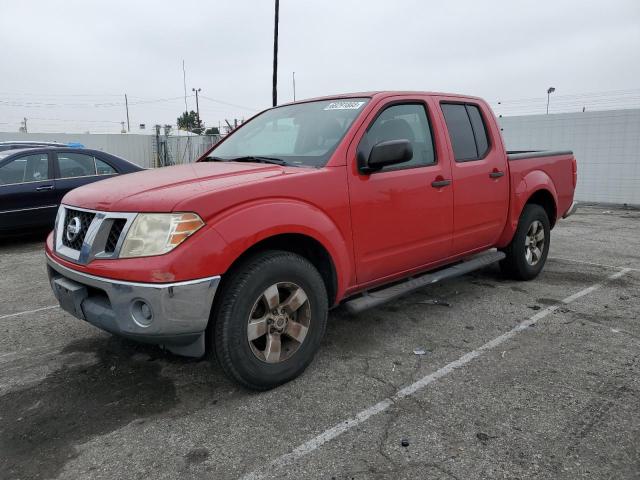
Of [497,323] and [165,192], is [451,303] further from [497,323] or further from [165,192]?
[165,192]

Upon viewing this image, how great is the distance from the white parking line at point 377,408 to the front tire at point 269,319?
1.77ft

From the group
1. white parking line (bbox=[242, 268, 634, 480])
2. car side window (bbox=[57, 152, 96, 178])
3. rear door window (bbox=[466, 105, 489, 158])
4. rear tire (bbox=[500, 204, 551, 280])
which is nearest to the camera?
white parking line (bbox=[242, 268, 634, 480])

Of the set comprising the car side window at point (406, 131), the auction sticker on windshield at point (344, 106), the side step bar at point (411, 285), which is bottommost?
the side step bar at point (411, 285)

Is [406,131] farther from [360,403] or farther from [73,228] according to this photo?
[73,228]

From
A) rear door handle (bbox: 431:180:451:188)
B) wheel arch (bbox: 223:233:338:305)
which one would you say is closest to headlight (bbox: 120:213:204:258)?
wheel arch (bbox: 223:233:338:305)

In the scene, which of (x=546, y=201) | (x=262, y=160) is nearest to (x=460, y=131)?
(x=546, y=201)

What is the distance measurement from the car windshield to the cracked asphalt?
1.42 m

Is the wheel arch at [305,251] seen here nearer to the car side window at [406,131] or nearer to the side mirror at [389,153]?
the side mirror at [389,153]

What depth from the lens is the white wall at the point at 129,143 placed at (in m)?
25.0

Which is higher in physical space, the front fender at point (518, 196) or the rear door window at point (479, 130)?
the rear door window at point (479, 130)

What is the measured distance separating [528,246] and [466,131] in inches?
62.0

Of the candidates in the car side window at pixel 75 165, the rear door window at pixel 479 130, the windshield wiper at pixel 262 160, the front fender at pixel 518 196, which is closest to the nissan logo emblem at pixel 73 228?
the windshield wiper at pixel 262 160

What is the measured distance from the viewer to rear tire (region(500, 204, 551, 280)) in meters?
4.94

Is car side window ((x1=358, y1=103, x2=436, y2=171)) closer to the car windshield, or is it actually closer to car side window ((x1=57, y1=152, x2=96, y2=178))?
the car windshield
